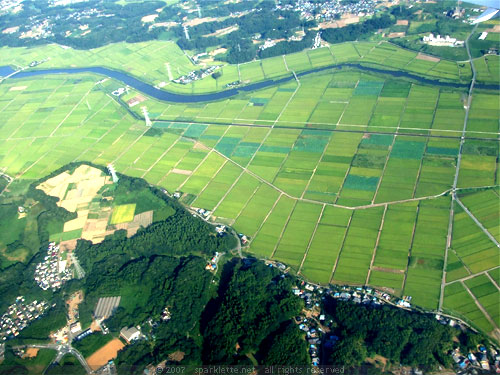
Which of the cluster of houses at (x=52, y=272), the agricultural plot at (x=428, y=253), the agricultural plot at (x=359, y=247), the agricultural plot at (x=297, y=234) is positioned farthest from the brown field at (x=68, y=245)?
the agricultural plot at (x=428, y=253)

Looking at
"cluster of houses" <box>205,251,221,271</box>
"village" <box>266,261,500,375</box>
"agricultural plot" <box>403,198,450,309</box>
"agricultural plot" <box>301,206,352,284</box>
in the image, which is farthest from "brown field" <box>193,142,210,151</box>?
"agricultural plot" <box>403,198,450,309</box>

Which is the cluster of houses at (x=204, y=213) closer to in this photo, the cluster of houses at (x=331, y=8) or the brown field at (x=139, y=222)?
the brown field at (x=139, y=222)

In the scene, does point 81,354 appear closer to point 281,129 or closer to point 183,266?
point 183,266

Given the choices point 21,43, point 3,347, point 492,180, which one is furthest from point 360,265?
point 21,43

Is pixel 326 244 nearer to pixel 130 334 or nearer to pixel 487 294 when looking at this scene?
pixel 487 294

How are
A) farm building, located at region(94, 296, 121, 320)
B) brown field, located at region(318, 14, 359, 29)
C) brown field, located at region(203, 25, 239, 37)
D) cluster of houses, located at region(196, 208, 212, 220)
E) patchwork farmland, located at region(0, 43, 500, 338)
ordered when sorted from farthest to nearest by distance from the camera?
brown field, located at region(203, 25, 239, 37)
brown field, located at region(318, 14, 359, 29)
cluster of houses, located at region(196, 208, 212, 220)
patchwork farmland, located at region(0, 43, 500, 338)
farm building, located at region(94, 296, 121, 320)

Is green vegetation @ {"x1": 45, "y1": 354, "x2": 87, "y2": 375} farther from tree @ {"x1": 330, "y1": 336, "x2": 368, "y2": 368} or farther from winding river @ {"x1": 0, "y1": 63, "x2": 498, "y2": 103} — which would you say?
winding river @ {"x1": 0, "y1": 63, "x2": 498, "y2": 103}
